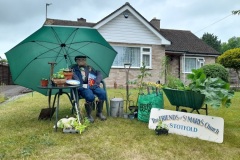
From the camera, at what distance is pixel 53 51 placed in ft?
19.4

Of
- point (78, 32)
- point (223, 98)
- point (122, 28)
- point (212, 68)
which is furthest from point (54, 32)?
point (212, 68)

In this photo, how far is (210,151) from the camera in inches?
141

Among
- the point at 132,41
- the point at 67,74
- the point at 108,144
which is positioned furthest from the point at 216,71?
the point at 108,144

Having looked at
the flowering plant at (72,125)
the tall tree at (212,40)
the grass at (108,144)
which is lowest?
the grass at (108,144)

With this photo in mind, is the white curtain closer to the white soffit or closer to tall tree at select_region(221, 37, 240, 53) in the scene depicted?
the white soffit

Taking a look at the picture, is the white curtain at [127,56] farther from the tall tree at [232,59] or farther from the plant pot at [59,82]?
the plant pot at [59,82]

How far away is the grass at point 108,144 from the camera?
337cm

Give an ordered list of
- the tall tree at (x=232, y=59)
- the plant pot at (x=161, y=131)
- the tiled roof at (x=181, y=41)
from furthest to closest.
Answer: the tiled roof at (x=181, y=41), the tall tree at (x=232, y=59), the plant pot at (x=161, y=131)

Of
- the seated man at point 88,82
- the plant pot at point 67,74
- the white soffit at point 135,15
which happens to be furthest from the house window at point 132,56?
the plant pot at point 67,74

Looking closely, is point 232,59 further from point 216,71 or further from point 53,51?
point 53,51

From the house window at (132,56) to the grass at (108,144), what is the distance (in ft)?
33.6

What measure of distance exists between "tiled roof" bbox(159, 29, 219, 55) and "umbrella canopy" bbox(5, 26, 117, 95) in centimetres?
1226

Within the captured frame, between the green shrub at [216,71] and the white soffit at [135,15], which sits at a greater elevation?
the white soffit at [135,15]

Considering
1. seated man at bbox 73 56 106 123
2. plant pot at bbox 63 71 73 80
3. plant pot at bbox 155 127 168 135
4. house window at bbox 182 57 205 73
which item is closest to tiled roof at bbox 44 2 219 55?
house window at bbox 182 57 205 73
